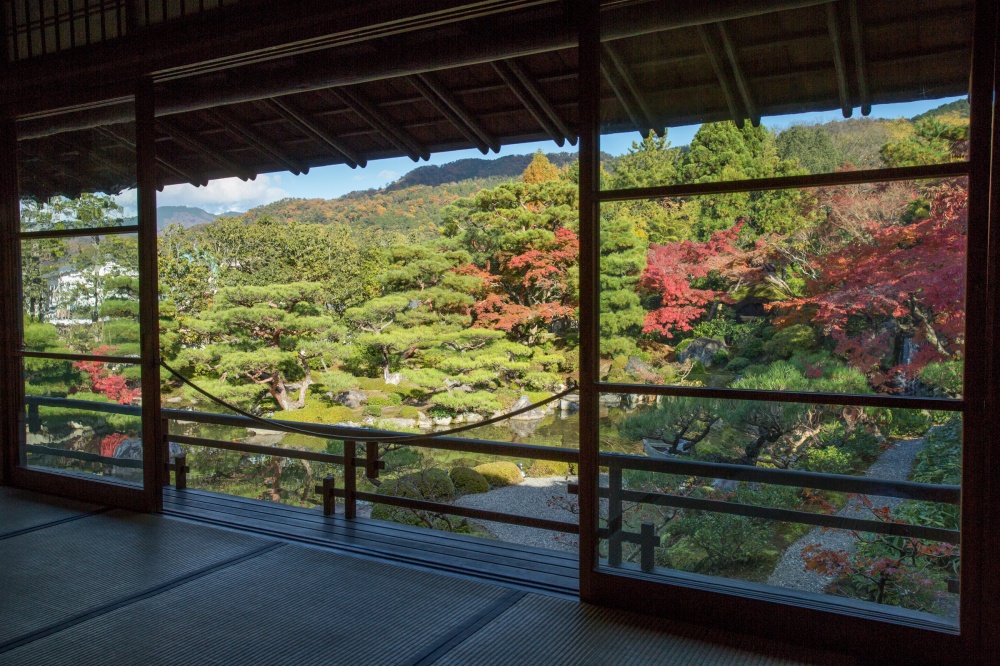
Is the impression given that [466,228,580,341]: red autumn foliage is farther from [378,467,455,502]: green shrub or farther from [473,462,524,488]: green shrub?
[378,467,455,502]: green shrub

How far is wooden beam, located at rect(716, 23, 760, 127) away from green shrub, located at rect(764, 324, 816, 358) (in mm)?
625

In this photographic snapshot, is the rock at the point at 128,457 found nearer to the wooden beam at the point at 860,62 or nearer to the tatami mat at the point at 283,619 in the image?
the tatami mat at the point at 283,619

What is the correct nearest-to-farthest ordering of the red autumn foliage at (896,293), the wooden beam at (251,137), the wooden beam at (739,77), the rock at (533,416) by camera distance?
1. the red autumn foliage at (896,293)
2. the wooden beam at (739,77)
3. the wooden beam at (251,137)
4. the rock at (533,416)

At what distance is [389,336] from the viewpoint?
11758 millimetres

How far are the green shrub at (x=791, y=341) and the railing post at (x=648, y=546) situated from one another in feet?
2.19

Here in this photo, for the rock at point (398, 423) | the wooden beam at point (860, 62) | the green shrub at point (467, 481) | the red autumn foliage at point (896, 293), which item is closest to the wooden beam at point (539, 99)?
the wooden beam at point (860, 62)

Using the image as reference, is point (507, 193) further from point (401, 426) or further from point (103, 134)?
point (103, 134)

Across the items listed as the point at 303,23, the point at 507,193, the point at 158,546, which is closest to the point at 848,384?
the point at 303,23

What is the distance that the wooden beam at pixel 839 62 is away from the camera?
1.95 meters

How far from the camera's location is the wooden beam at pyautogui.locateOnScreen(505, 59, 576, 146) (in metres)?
3.26

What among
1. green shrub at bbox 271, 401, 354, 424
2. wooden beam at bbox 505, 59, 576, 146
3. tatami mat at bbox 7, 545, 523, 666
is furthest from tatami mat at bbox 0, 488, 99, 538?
green shrub at bbox 271, 401, 354, 424

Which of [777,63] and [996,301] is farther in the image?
[777,63]

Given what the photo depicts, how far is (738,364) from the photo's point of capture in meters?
2.09

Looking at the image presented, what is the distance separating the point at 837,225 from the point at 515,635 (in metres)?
1.50
